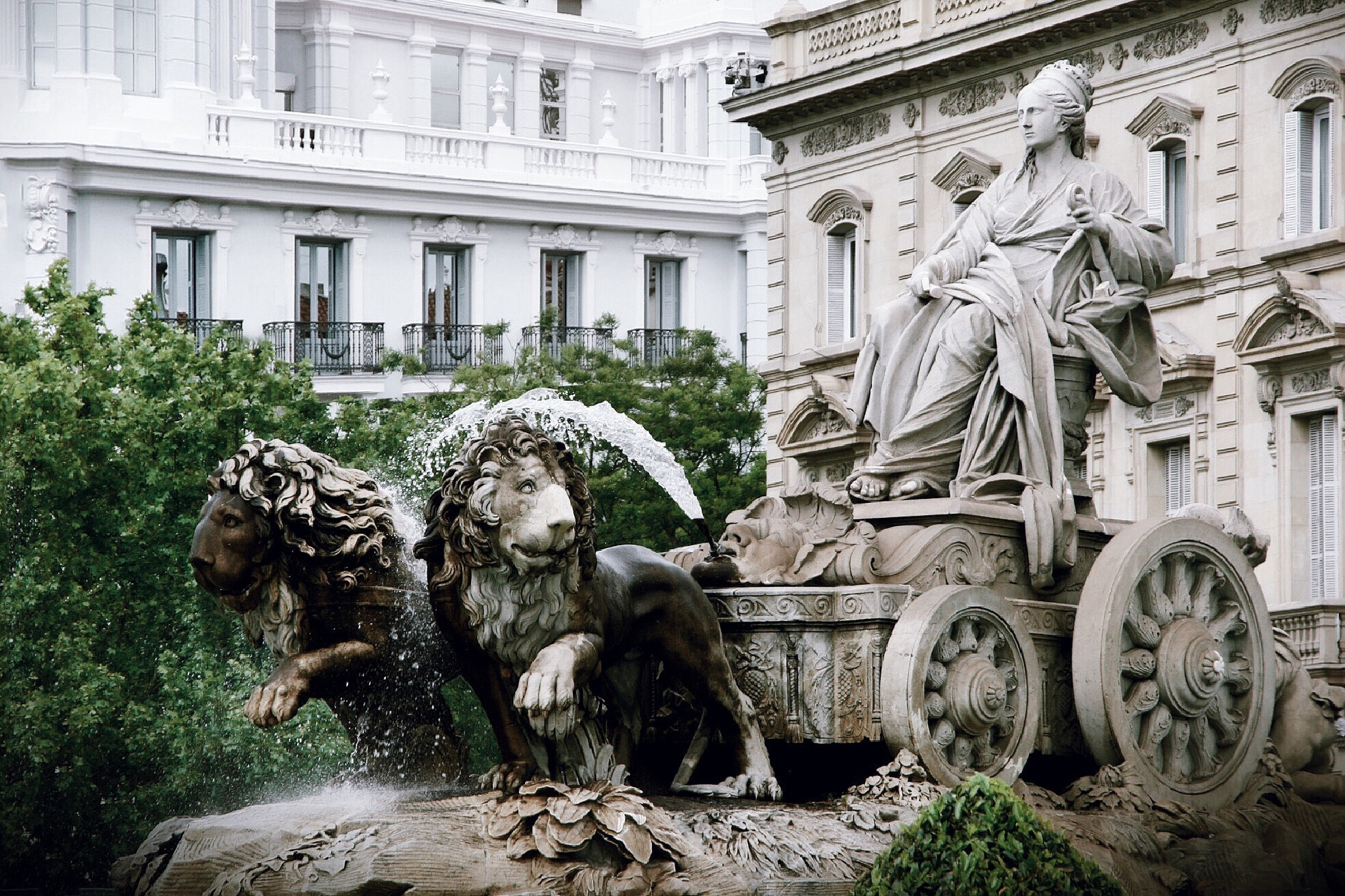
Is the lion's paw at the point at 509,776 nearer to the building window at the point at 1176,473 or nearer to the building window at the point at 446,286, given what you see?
the building window at the point at 1176,473

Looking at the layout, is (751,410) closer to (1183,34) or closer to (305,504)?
(1183,34)

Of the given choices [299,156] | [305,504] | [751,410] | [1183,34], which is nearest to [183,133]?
[299,156]

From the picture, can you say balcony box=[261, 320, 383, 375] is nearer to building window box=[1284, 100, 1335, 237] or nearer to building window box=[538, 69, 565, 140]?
building window box=[538, 69, 565, 140]

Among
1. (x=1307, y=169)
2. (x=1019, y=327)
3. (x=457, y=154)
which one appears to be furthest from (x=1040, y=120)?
(x=457, y=154)

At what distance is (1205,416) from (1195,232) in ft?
8.59

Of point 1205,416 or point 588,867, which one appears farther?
point 1205,416

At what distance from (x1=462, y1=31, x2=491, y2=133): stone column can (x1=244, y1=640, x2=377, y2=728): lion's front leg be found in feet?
186

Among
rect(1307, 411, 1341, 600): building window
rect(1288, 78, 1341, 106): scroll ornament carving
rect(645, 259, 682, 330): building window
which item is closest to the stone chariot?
rect(1307, 411, 1341, 600): building window

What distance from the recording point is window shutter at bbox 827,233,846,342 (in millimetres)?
46938

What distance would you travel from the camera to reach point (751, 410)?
166ft

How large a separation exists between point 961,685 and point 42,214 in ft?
140

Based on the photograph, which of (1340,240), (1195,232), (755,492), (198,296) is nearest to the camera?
(1340,240)

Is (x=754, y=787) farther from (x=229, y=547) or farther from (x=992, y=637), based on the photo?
(x=229, y=547)

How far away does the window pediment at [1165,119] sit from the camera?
129ft
